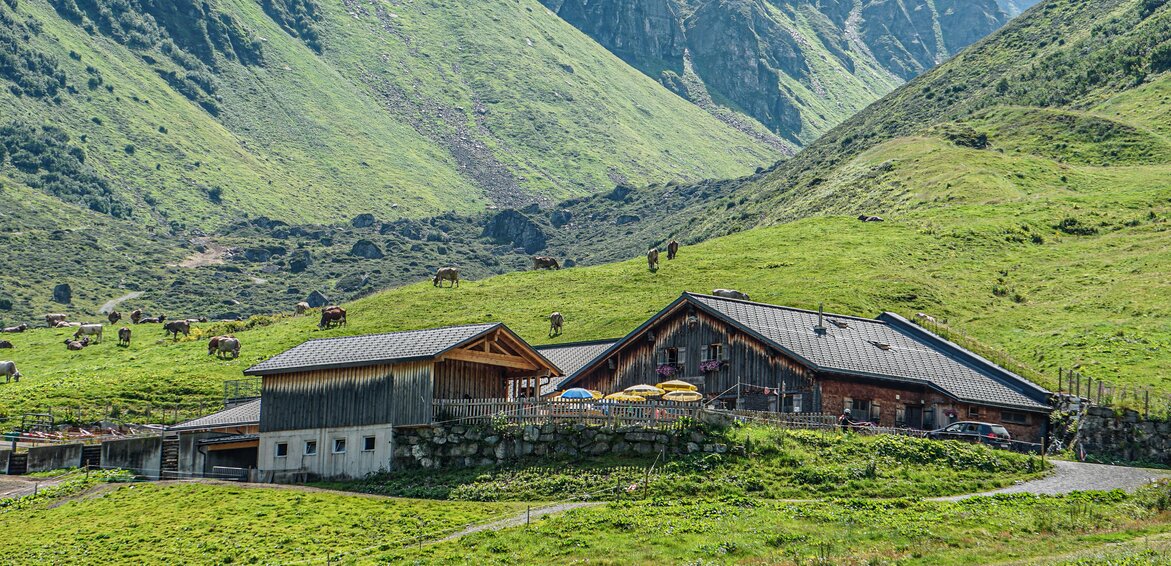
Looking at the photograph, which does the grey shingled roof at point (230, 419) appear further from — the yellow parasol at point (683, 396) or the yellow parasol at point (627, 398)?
the yellow parasol at point (683, 396)

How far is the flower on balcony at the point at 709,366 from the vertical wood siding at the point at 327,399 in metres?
15.1

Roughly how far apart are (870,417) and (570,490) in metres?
19.6

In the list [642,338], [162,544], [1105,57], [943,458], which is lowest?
[162,544]

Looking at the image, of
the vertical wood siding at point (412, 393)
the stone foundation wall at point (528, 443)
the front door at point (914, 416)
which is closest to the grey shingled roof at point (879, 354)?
the front door at point (914, 416)

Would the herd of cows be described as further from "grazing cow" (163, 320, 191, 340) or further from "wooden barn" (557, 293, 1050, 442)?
"wooden barn" (557, 293, 1050, 442)

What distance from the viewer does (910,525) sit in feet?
138

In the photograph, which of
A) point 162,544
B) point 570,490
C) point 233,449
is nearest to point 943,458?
point 570,490

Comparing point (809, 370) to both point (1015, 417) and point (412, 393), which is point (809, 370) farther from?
point (412, 393)

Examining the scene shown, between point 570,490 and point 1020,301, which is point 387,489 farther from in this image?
point 1020,301

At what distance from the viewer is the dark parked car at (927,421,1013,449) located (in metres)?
58.0

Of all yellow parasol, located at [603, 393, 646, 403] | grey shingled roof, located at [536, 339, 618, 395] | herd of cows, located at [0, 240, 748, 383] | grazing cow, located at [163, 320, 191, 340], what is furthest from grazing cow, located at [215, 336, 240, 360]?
yellow parasol, located at [603, 393, 646, 403]

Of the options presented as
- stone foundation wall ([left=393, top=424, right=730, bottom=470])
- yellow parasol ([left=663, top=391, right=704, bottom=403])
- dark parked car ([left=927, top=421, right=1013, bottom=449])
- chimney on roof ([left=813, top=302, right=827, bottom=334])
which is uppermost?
chimney on roof ([left=813, top=302, right=827, bottom=334])

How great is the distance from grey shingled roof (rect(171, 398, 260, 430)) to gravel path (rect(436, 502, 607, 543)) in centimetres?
2180

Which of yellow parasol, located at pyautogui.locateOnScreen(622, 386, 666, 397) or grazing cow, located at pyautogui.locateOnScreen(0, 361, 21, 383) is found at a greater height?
grazing cow, located at pyautogui.locateOnScreen(0, 361, 21, 383)
